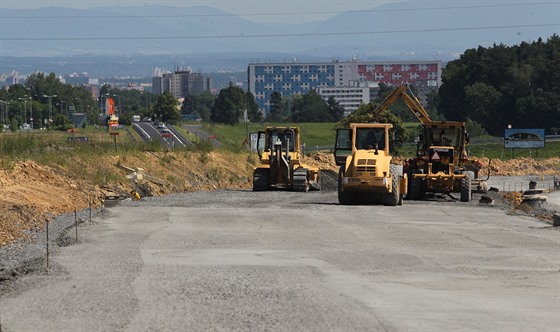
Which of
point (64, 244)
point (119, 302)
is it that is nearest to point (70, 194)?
point (64, 244)

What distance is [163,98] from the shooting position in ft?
554

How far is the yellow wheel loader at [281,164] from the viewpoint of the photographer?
4934 centimetres

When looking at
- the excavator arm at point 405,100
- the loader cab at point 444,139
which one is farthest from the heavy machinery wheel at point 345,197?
the excavator arm at point 405,100

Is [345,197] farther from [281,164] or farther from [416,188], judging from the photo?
[281,164]

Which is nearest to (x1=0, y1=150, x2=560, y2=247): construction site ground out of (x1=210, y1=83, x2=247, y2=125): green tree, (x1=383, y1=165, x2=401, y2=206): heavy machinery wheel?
(x1=383, y1=165, x2=401, y2=206): heavy machinery wheel

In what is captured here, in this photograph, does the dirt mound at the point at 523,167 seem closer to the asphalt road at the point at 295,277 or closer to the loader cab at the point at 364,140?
the loader cab at the point at 364,140

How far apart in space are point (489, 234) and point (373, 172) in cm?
1038

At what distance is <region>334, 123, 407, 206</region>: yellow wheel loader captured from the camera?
132 ft

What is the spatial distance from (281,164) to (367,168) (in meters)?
9.65

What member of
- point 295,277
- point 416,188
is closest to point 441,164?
point 416,188

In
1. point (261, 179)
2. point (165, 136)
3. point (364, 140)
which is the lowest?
point (165, 136)

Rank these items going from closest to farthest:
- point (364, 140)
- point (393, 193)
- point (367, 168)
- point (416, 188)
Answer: point (367, 168), point (393, 193), point (364, 140), point (416, 188)

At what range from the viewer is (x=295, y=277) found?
21.3 meters

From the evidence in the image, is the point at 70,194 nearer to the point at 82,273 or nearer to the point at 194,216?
the point at 194,216
